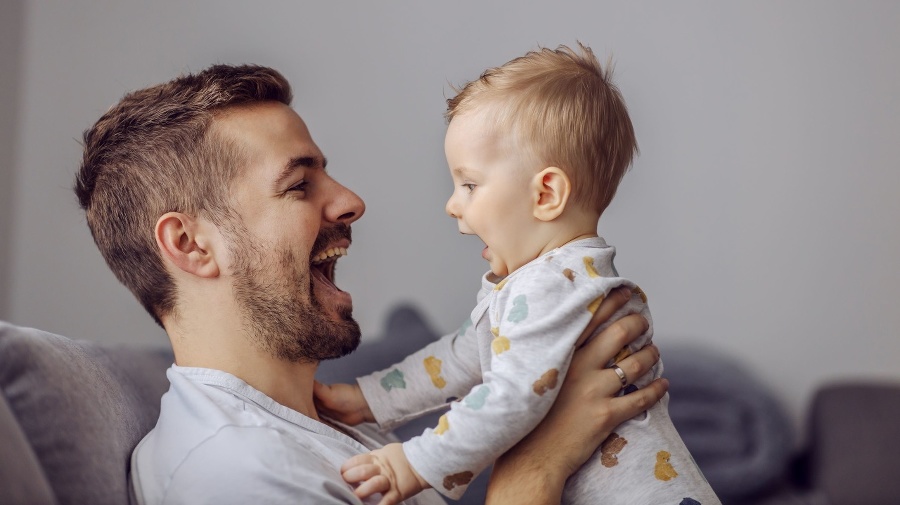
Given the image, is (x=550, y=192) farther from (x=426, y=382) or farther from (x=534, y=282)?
(x=426, y=382)

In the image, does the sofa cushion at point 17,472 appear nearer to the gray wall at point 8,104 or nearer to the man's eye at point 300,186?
the man's eye at point 300,186

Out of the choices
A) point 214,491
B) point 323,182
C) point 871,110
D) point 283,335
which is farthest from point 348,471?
point 871,110

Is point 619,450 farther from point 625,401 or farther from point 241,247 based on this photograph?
point 241,247

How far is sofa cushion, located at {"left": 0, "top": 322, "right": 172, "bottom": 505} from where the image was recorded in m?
→ 1.19

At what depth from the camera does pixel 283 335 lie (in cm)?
146

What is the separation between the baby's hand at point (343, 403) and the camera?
161 cm

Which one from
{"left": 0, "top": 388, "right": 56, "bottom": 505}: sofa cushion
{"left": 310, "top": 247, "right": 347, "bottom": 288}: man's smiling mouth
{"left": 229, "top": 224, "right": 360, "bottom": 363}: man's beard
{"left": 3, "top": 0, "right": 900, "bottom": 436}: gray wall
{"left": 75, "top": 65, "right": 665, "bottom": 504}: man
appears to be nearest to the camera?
{"left": 0, "top": 388, "right": 56, "bottom": 505}: sofa cushion

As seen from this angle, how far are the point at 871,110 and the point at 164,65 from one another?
2.14 metres

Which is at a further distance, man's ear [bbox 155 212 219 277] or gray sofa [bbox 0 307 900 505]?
gray sofa [bbox 0 307 900 505]

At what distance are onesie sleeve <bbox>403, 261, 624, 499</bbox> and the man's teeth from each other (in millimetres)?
449

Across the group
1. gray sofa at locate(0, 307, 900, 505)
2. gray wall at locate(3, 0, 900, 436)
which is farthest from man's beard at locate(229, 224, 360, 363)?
gray wall at locate(3, 0, 900, 436)

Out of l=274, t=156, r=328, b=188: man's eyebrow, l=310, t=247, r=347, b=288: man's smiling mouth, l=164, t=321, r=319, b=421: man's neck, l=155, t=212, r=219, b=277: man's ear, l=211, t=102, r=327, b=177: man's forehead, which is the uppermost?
l=211, t=102, r=327, b=177: man's forehead

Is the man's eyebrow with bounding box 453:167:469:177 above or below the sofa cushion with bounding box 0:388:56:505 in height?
above

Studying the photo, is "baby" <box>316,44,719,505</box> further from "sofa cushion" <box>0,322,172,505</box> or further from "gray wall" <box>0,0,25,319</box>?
"gray wall" <box>0,0,25,319</box>
